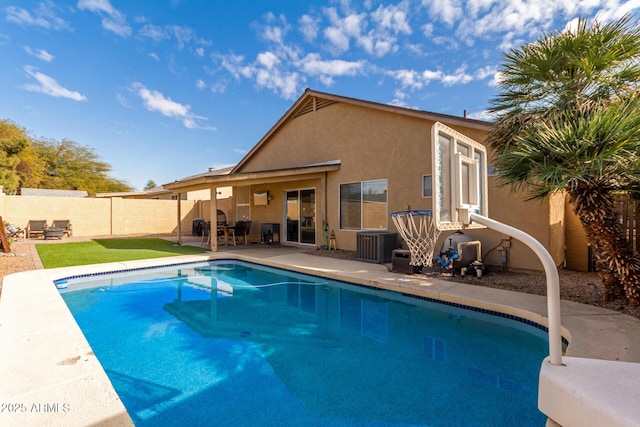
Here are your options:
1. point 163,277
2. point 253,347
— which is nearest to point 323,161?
point 163,277

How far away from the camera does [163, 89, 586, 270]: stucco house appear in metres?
7.58

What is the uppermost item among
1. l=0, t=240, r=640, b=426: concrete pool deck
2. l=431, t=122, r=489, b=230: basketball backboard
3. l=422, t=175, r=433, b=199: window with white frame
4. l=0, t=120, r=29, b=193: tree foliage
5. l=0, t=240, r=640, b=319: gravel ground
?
l=0, t=120, r=29, b=193: tree foliage

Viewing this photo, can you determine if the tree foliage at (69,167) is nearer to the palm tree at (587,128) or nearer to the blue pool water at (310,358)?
the blue pool water at (310,358)

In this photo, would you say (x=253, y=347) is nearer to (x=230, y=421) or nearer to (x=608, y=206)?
(x=230, y=421)

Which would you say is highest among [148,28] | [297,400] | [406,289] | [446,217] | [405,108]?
[148,28]

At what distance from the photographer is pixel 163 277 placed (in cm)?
837

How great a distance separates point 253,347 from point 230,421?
5.15 ft

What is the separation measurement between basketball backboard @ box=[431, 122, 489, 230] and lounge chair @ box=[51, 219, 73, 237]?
19597 mm

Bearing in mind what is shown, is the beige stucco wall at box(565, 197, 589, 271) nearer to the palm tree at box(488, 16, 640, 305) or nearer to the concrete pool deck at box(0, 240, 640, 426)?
the palm tree at box(488, 16, 640, 305)

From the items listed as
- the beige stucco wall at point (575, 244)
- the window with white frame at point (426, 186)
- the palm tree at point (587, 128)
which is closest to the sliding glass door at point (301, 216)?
the window with white frame at point (426, 186)

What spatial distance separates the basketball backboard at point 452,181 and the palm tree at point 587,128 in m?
1.89

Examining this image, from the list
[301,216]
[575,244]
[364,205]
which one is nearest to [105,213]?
[301,216]

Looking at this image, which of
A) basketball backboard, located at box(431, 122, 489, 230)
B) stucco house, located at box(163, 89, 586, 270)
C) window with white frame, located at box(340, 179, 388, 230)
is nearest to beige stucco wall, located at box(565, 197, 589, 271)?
stucco house, located at box(163, 89, 586, 270)

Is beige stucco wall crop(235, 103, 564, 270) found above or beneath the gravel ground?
above
